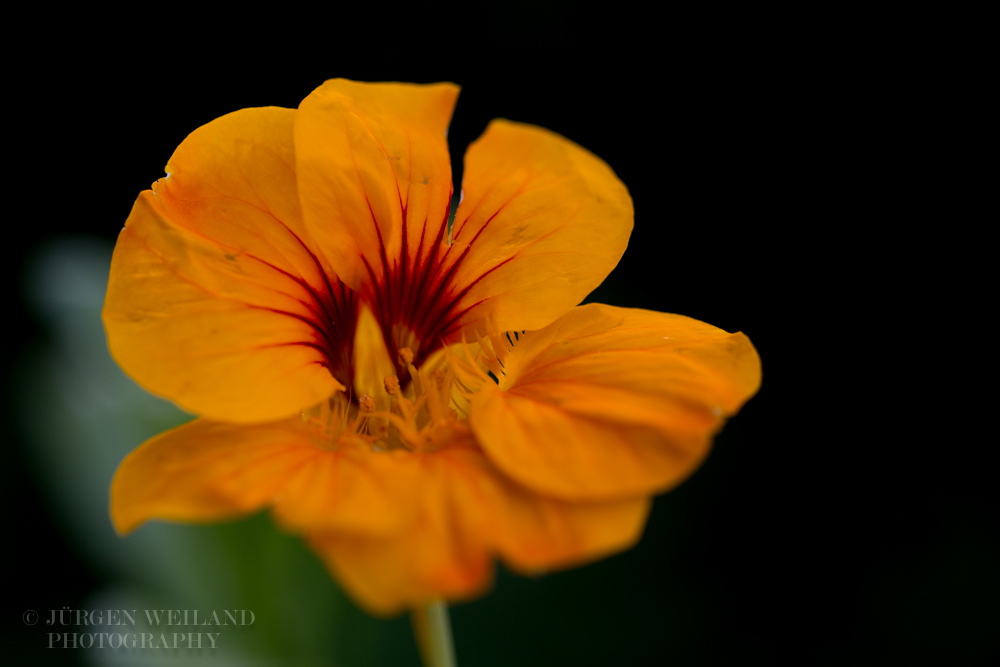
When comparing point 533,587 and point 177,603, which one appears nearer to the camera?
point 177,603

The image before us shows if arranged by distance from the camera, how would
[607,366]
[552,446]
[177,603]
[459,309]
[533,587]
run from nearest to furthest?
[552,446] → [607,366] → [459,309] → [177,603] → [533,587]

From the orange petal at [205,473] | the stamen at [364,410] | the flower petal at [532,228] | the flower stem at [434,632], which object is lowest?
the flower stem at [434,632]

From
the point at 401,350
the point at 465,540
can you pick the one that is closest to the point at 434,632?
the point at 465,540

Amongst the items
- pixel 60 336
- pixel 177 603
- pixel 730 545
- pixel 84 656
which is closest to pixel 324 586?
pixel 177 603

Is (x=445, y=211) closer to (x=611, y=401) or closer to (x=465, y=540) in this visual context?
(x=611, y=401)

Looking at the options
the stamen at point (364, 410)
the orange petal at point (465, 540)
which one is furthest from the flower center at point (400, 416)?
the orange petal at point (465, 540)

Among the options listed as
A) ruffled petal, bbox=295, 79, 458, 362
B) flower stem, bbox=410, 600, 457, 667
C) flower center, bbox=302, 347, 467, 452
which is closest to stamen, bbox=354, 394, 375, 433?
flower center, bbox=302, 347, 467, 452

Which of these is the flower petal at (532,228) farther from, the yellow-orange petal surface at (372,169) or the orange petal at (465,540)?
the orange petal at (465,540)

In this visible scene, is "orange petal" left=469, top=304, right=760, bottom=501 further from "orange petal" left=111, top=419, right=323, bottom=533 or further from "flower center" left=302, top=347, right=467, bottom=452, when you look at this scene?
A: "orange petal" left=111, top=419, right=323, bottom=533

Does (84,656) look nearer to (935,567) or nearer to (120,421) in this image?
(120,421)
